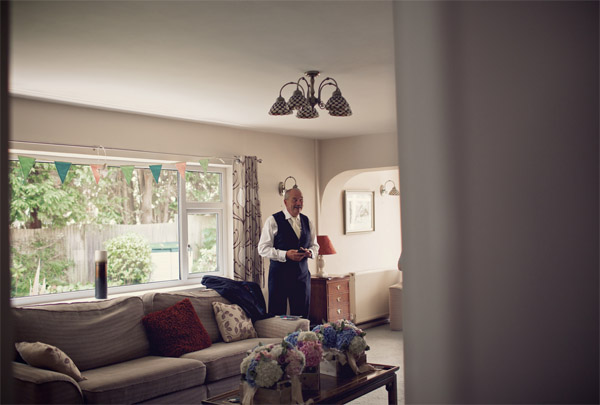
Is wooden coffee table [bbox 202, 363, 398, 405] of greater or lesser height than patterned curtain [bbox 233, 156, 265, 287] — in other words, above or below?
below

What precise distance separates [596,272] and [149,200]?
4.82 m

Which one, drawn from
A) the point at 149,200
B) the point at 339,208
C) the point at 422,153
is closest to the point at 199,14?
the point at 422,153

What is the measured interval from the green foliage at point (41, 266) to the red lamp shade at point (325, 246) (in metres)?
2.79

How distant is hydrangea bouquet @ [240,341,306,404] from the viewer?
2568 millimetres

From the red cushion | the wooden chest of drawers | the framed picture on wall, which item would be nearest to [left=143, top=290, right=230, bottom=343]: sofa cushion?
the red cushion

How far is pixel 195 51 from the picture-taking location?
3125mm

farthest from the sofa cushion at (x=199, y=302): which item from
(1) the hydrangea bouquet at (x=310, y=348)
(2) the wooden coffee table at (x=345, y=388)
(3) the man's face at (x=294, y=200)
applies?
(1) the hydrangea bouquet at (x=310, y=348)

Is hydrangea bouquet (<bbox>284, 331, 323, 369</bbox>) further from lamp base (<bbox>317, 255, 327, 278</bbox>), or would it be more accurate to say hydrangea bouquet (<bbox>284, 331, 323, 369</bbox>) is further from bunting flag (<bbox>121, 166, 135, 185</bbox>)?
lamp base (<bbox>317, 255, 327, 278</bbox>)

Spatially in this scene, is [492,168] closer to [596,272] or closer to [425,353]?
[596,272]

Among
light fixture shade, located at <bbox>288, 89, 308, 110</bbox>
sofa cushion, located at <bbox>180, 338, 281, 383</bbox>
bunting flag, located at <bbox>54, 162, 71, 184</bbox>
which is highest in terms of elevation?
light fixture shade, located at <bbox>288, 89, 308, 110</bbox>

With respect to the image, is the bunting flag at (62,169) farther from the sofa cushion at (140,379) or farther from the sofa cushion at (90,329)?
the sofa cushion at (140,379)

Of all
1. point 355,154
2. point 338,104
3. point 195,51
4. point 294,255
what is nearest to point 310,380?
point 338,104

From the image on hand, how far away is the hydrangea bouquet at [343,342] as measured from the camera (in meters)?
3.18

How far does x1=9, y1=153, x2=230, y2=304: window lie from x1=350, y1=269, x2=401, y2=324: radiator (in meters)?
1.89
